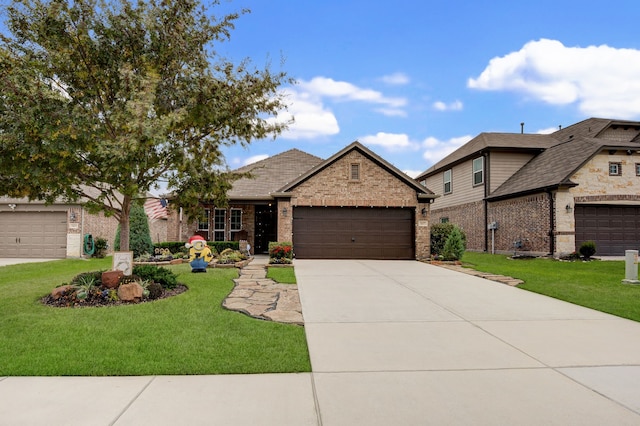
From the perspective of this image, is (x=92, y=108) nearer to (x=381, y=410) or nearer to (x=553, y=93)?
(x=381, y=410)

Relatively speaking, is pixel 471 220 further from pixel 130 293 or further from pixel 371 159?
pixel 130 293

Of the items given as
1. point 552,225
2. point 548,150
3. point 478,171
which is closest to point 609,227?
point 552,225

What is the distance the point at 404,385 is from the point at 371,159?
13.7 m

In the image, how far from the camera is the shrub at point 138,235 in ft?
51.5

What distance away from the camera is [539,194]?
17.8 meters

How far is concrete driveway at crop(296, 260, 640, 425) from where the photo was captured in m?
3.16

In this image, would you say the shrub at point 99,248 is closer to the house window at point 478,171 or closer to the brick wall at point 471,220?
the brick wall at point 471,220

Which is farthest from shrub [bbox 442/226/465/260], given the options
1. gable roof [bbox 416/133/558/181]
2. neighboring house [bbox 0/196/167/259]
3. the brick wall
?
neighboring house [bbox 0/196/167/259]

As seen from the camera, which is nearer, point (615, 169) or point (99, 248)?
point (615, 169)

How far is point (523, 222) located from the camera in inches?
742

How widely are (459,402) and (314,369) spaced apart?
1489 millimetres

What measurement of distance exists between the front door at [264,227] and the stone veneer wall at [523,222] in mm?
12285

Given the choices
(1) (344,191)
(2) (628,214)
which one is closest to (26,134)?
(1) (344,191)

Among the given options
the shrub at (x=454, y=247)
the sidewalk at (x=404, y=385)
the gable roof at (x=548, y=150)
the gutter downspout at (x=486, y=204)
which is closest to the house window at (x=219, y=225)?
the shrub at (x=454, y=247)
